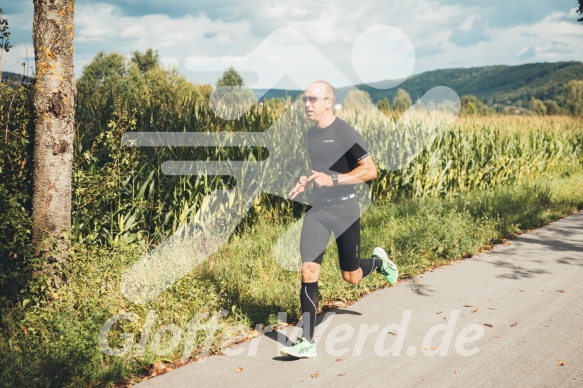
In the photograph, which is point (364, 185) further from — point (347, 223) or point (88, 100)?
point (347, 223)

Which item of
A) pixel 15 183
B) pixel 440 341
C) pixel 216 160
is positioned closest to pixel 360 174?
pixel 440 341

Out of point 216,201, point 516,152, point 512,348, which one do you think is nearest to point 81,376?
point 512,348

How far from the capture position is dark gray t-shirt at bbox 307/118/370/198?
4844 mm

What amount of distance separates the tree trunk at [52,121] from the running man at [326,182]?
238 cm

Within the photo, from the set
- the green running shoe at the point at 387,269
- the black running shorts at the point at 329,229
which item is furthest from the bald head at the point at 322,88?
the green running shoe at the point at 387,269

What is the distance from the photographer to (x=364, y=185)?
1201 cm

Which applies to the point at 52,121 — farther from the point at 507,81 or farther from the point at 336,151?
the point at 507,81

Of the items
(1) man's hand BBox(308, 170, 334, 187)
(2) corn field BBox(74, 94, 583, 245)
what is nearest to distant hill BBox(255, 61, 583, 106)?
(2) corn field BBox(74, 94, 583, 245)

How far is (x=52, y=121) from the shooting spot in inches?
210

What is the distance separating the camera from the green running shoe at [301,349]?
14.7 ft

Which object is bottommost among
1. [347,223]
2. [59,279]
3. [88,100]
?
[59,279]

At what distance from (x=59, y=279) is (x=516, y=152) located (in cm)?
1516

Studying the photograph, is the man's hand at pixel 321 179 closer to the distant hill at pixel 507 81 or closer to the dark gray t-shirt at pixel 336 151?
the dark gray t-shirt at pixel 336 151

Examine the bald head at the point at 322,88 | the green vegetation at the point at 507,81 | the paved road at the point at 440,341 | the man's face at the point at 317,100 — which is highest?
the green vegetation at the point at 507,81
